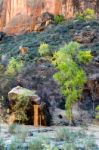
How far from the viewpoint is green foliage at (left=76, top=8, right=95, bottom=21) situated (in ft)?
190

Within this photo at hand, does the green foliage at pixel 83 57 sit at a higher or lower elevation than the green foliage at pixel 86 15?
lower

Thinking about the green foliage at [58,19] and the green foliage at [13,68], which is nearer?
the green foliage at [13,68]

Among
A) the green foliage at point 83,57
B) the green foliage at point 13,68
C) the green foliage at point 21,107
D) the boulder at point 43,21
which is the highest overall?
the boulder at point 43,21

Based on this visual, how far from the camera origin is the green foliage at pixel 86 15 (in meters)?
57.9

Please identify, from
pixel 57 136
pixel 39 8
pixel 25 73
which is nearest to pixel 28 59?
pixel 25 73

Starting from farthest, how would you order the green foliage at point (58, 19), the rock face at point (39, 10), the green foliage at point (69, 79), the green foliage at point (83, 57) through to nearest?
the rock face at point (39, 10) → the green foliage at point (58, 19) → the green foliage at point (83, 57) → the green foliage at point (69, 79)

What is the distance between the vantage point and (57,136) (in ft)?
74.1

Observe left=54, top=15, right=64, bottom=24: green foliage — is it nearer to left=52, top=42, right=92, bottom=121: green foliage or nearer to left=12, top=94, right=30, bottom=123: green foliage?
left=52, top=42, right=92, bottom=121: green foliage

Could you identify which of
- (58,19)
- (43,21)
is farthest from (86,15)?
(43,21)

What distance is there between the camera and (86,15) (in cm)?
5888

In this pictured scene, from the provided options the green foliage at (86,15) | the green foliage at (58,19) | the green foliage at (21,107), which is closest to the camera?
the green foliage at (21,107)

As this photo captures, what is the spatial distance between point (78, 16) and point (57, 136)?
126 ft

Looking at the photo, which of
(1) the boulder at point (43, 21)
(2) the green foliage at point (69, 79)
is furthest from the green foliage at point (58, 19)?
(2) the green foliage at point (69, 79)

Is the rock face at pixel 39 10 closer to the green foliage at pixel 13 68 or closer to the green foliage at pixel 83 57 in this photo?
the green foliage at pixel 13 68
